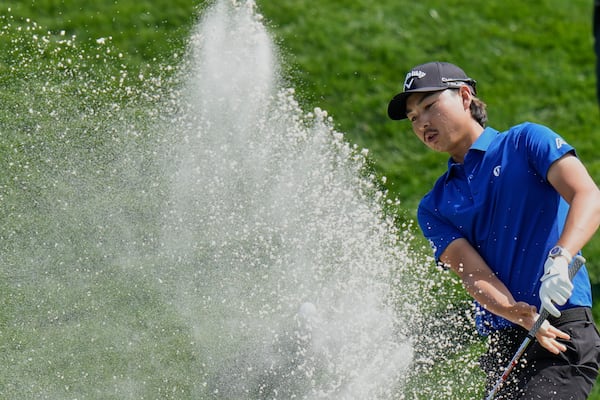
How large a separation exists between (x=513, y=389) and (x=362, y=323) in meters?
1.19

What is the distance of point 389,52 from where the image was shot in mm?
7277

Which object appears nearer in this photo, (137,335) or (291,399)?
(291,399)

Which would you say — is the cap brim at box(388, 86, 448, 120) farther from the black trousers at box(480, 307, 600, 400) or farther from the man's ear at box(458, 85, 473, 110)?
the black trousers at box(480, 307, 600, 400)

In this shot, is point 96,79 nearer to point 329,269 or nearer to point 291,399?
Answer: point 329,269

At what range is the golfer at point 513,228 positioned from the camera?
3230mm

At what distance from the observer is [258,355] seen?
4879mm

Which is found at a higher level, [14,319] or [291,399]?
[14,319]

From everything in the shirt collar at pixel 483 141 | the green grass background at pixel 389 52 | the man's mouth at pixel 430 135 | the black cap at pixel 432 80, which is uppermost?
the green grass background at pixel 389 52

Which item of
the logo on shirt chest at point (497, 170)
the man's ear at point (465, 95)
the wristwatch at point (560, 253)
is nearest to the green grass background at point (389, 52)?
the man's ear at point (465, 95)

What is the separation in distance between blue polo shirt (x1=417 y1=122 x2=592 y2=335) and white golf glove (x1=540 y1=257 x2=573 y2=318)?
0.79 feet

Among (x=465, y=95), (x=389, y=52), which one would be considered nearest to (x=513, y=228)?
(x=465, y=95)

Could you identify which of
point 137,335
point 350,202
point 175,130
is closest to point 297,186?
point 350,202

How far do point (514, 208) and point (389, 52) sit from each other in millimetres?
4048

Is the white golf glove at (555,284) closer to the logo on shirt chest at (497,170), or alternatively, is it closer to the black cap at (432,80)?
the logo on shirt chest at (497,170)
